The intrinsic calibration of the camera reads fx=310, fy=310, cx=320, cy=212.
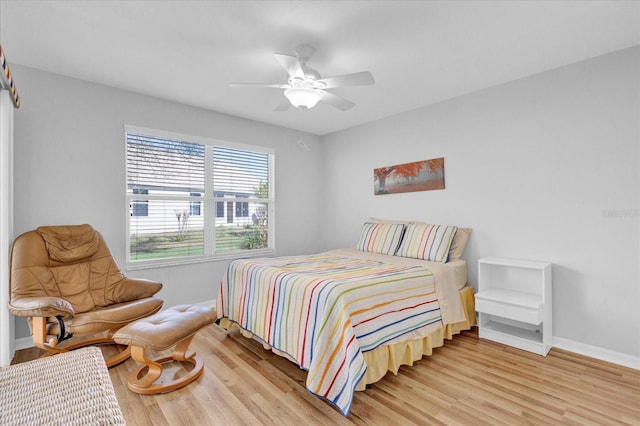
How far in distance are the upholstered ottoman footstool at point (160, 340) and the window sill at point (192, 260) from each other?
4.09 ft

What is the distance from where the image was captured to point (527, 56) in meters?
2.64

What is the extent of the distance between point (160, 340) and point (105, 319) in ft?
2.17

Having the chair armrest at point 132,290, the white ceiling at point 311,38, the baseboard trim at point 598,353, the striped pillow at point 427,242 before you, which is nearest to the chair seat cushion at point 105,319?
the chair armrest at point 132,290

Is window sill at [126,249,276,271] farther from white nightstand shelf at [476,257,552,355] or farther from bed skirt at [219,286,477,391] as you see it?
white nightstand shelf at [476,257,552,355]

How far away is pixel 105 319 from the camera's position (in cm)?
232

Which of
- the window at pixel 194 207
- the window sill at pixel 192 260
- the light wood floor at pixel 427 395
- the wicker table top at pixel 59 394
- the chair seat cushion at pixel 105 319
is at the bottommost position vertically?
the light wood floor at pixel 427 395

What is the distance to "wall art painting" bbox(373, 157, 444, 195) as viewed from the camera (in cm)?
380

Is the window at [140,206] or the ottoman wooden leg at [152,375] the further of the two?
the window at [140,206]

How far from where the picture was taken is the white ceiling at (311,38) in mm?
2031

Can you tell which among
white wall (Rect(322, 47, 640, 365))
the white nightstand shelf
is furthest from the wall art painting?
the white nightstand shelf

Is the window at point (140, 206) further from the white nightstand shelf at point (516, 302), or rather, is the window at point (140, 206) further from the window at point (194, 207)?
the white nightstand shelf at point (516, 302)

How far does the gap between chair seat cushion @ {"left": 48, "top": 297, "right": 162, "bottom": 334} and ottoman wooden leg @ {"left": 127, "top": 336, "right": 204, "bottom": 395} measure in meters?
0.38

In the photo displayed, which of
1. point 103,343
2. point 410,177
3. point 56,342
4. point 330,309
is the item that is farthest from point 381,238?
point 56,342

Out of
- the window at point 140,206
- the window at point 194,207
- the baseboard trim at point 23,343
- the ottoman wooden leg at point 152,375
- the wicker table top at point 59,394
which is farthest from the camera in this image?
the window at point 194,207
